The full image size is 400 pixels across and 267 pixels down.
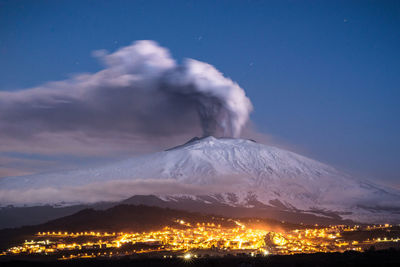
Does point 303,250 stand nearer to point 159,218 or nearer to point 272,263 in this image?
point 272,263

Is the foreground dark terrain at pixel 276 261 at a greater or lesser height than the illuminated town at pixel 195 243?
lesser

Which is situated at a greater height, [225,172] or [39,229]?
[225,172]

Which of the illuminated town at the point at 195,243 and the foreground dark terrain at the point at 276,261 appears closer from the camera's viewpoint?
the foreground dark terrain at the point at 276,261

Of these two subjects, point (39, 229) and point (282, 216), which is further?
point (282, 216)

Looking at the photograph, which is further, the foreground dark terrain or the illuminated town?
the illuminated town

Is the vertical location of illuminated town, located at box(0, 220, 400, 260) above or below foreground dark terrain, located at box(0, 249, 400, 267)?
above

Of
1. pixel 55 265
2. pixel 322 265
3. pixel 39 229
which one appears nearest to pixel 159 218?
pixel 39 229

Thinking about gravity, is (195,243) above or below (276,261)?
above

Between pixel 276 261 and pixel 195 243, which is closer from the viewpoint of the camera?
pixel 276 261
